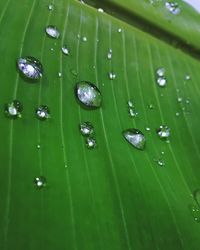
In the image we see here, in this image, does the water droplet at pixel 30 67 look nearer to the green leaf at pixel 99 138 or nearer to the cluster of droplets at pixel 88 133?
the green leaf at pixel 99 138

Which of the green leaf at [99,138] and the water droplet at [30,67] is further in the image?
→ the water droplet at [30,67]

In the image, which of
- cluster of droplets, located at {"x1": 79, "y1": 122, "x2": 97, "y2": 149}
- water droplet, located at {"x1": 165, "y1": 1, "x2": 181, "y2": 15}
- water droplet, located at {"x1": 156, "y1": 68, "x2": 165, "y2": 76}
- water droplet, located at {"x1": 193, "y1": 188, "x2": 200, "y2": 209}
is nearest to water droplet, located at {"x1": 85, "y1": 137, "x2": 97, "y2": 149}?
cluster of droplets, located at {"x1": 79, "y1": 122, "x2": 97, "y2": 149}

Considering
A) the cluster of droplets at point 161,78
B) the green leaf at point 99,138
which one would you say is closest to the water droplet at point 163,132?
the green leaf at point 99,138

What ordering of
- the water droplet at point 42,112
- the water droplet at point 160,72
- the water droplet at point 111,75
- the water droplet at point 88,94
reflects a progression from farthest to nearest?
the water droplet at point 160,72, the water droplet at point 111,75, the water droplet at point 88,94, the water droplet at point 42,112

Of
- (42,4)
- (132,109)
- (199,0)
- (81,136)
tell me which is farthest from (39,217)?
(199,0)

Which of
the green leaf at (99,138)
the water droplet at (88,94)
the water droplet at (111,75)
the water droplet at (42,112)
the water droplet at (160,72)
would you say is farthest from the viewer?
the water droplet at (160,72)

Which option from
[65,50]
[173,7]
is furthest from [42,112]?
[173,7]
